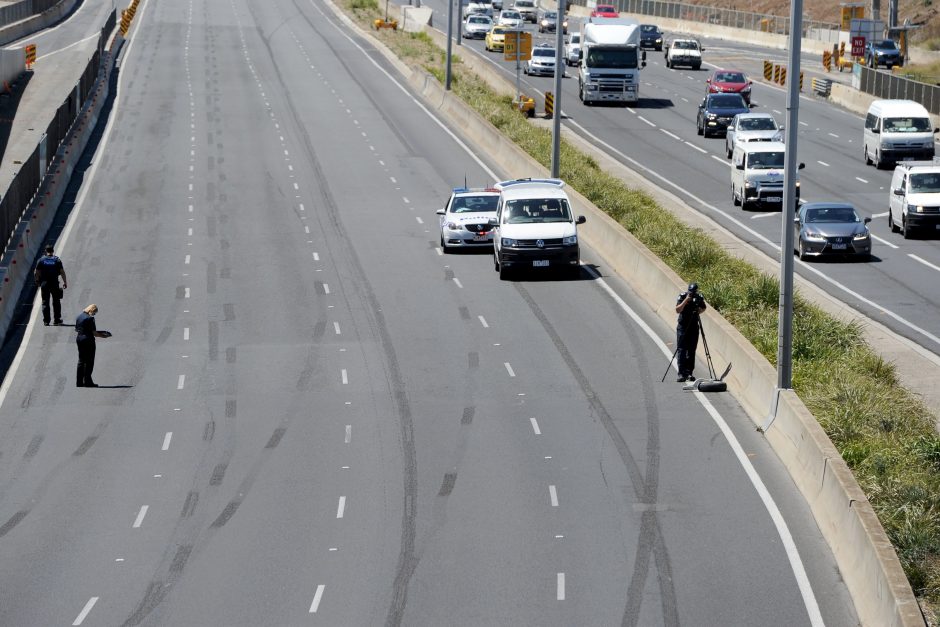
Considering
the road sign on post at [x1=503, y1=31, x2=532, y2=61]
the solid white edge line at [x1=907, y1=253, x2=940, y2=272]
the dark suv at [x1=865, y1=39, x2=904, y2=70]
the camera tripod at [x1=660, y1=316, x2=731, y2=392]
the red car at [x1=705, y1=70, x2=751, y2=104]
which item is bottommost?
the camera tripod at [x1=660, y1=316, x2=731, y2=392]

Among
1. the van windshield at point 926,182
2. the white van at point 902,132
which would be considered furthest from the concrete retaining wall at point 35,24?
the van windshield at point 926,182

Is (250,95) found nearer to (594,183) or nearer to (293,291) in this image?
(594,183)

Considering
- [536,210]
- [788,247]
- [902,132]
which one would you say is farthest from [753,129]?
[788,247]

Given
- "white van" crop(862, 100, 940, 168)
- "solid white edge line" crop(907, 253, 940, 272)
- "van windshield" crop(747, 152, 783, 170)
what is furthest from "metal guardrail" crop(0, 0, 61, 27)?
"solid white edge line" crop(907, 253, 940, 272)

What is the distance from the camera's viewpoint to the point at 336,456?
20125mm

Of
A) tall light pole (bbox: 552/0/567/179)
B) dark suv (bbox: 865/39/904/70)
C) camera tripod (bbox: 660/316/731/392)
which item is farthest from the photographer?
dark suv (bbox: 865/39/904/70)

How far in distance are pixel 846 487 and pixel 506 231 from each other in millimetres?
16988

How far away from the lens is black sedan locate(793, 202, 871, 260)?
1444 inches

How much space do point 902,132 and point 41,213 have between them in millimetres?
29423

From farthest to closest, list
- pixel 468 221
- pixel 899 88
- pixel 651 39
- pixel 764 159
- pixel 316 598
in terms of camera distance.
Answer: pixel 651 39
pixel 899 88
pixel 764 159
pixel 468 221
pixel 316 598

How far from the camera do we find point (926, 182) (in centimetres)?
3969

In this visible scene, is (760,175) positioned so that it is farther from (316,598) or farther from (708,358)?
(316,598)

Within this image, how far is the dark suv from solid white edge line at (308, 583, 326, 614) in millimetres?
74272

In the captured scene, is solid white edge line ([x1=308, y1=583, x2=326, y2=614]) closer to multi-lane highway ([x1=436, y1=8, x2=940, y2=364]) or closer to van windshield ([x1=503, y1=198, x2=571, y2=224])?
multi-lane highway ([x1=436, y1=8, x2=940, y2=364])
